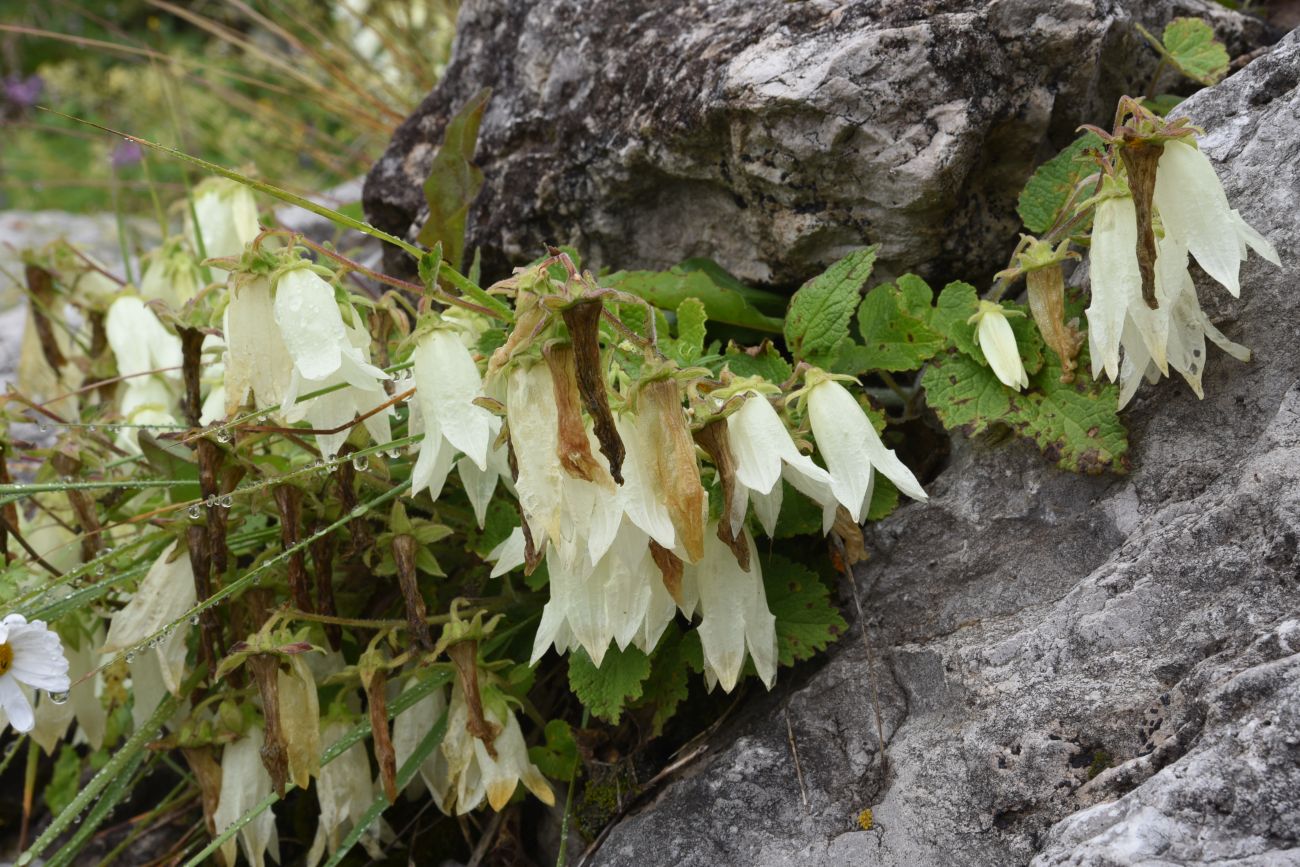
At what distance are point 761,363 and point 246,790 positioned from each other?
38.3 inches

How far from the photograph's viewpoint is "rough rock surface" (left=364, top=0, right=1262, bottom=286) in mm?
1673

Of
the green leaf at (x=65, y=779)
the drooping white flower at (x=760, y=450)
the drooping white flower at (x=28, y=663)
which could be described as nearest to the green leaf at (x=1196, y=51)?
the drooping white flower at (x=760, y=450)

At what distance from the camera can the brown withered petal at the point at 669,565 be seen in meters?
1.26

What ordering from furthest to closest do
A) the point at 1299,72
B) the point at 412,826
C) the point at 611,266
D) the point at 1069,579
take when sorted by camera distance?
the point at 611,266 → the point at 412,826 → the point at 1299,72 → the point at 1069,579

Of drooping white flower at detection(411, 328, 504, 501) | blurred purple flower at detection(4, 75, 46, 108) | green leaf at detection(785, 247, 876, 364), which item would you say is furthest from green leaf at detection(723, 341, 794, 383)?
blurred purple flower at detection(4, 75, 46, 108)

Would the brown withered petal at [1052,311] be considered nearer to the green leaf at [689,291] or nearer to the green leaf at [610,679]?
the green leaf at [689,291]

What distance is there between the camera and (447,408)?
4.59 feet

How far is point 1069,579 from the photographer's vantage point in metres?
1.38

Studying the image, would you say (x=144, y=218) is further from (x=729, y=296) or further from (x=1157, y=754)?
(x=1157, y=754)

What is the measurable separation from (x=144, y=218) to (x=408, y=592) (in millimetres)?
4643

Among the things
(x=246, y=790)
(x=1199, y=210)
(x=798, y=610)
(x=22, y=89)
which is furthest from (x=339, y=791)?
(x=22, y=89)

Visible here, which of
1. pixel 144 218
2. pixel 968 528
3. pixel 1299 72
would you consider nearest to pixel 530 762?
pixel 968 528

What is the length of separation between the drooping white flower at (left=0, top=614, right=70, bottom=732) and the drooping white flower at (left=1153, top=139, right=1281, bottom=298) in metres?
1.46

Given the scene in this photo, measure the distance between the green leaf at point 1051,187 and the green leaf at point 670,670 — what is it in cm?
75
